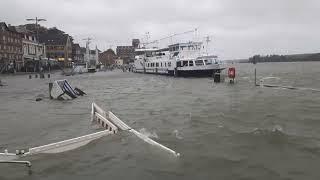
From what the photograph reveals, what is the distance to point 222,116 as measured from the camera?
22.0 metres

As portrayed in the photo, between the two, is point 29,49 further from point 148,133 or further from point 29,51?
point 148,133

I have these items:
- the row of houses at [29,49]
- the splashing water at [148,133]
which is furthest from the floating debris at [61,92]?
the row of houses at [29,49]

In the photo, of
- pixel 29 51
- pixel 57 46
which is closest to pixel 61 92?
pixel 29 51

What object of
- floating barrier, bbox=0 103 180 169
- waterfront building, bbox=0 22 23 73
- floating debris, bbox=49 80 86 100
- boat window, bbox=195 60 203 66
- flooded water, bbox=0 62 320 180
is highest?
waterfront building, bbox=0 22 23 73

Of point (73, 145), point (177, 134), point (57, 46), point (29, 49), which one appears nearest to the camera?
point (73, 145)

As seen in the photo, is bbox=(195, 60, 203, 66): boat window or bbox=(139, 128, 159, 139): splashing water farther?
bbox=(195, 60, 203, 66): boat window

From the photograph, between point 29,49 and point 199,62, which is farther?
point 29,49

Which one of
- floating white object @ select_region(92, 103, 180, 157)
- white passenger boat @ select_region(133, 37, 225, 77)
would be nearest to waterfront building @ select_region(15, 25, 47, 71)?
white passenger boat @ select_region(133, 37, 225, 77)

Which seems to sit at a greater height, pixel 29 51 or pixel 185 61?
pixel 29 51

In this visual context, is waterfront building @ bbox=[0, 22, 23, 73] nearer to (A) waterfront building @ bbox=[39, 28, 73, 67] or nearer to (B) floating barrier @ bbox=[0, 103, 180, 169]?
(A) waterfront building @ bbox=[39, 28, 73, 67]

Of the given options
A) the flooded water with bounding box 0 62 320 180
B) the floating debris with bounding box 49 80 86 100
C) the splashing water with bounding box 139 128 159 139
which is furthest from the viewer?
the floating debris with bounding box 49 80 86 100

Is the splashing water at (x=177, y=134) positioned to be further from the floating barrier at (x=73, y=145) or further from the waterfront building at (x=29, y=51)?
the waterfront building at (x=29, y=51)

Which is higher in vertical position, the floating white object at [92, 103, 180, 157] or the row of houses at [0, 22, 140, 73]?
the row of houses at [0, 22, 140, 73]

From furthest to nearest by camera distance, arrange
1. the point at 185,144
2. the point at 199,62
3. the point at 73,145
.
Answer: the point at 199,62 → the point at 185,144 → the point at 73,145
